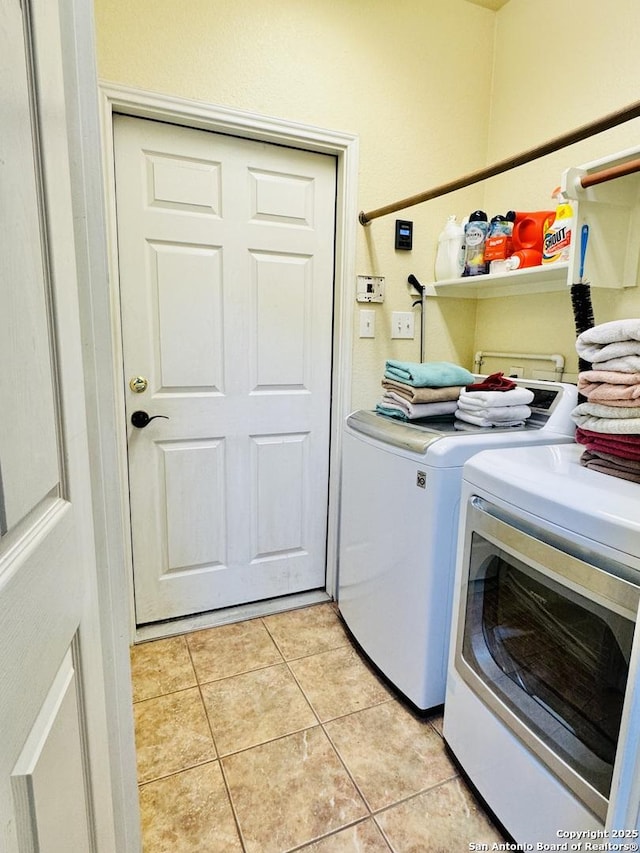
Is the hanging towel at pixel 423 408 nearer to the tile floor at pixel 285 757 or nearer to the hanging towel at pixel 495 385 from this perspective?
the hanging towel at pixel 495 385

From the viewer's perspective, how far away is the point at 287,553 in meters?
2.20

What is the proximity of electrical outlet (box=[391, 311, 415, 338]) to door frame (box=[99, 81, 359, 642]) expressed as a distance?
231 millimetres

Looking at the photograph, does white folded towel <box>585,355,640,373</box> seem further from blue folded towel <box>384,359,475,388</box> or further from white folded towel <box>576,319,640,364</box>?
blue folded towel <box>384,359,475,388</box>

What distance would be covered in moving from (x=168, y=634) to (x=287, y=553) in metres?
0.62

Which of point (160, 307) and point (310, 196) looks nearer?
point (160, 307)

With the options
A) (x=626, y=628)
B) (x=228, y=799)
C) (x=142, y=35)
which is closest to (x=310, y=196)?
(x=142, y=35)

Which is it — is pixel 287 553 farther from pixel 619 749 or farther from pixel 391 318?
pixel 619 749

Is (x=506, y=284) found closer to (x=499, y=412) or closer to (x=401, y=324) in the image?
(x=401, y=324)

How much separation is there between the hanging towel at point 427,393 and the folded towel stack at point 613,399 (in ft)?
1.89

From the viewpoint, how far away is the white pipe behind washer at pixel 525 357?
1876 millimetres

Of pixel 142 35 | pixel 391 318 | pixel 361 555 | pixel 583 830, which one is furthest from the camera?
pixel 391 318

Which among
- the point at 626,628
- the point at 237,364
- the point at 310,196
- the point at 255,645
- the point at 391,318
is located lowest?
the point at 255,645

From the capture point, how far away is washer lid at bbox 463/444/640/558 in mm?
826

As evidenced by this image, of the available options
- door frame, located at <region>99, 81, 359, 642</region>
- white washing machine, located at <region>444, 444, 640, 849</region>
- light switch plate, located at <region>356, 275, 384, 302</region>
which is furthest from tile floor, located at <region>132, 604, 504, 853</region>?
light switch plate, located at <region>356, 275, 384, 302</region>
